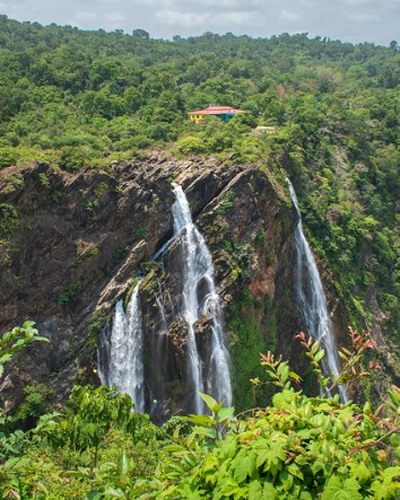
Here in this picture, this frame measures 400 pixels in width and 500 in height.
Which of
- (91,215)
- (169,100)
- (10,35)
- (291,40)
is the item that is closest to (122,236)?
(91,215)

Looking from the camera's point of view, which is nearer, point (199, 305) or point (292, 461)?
point (292, 461)

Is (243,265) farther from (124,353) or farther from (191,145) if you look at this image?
(191,145)

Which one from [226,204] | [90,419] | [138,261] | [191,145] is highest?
[191,145]

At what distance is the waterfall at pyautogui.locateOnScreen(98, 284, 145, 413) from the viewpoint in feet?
70.1

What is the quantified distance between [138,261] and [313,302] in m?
10.3

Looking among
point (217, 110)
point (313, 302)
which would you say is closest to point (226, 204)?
point (313, 302)

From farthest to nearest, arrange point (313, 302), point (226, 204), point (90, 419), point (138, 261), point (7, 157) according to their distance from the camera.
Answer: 1. point (313, 302)
2. point (226, 204)
3. point (138, 261)
4. point (7, 157)
5. point (90, 419)

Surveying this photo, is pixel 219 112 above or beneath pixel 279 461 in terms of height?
above

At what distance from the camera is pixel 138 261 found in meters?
23.3

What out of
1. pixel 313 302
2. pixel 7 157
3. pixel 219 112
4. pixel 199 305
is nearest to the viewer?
pixel 7 157

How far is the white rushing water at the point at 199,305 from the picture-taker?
22297 mm

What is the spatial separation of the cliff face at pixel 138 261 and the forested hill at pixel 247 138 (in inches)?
46.3

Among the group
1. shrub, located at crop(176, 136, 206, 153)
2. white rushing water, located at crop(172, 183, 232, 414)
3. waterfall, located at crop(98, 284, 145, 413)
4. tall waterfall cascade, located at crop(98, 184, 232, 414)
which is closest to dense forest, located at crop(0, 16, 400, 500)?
shrub, located at crop(176, 136, 206, 153)

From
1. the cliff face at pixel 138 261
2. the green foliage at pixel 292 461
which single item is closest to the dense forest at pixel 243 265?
the green foliage at pixel 292 461
